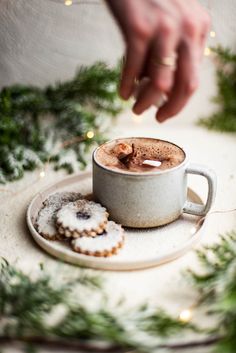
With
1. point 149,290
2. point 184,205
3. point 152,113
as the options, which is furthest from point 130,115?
point 149,290

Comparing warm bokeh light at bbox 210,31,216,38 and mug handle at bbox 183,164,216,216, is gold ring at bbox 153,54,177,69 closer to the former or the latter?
mug handle at bbox 183,164,216,216

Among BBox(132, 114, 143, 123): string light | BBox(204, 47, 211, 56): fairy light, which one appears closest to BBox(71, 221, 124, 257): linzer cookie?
BBox(132, 114, 143, 123): string light

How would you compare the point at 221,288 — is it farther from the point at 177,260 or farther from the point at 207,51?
the point at 207,51

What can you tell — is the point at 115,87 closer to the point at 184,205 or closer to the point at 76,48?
the point at 76,48

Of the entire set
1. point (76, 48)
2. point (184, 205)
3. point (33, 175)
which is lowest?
point (33, 175)

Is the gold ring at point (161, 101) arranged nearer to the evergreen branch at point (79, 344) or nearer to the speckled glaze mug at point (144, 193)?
the speckled glaze mug at point (144, 193)

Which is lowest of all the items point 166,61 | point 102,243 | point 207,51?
point 102,243

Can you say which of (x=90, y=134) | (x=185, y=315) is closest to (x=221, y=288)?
(x=185, y=315)
